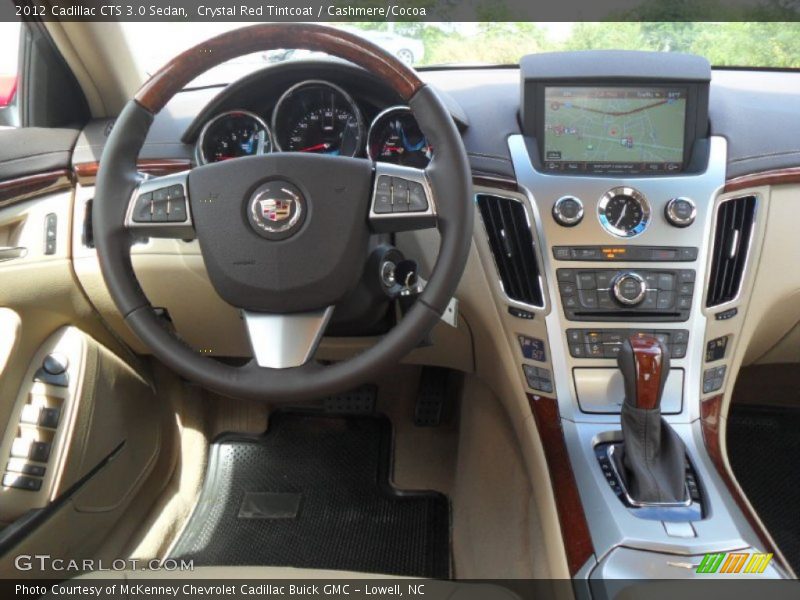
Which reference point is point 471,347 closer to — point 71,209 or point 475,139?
point 475,139

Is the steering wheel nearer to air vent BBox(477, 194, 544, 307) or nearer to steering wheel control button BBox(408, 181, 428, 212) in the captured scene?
steering wheel control button BBox(408, 181, 428, 212)

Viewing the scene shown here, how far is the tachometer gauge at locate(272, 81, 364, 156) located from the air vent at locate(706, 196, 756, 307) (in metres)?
0.82

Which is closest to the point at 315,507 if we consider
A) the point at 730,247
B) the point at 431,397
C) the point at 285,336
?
the point at 431,397

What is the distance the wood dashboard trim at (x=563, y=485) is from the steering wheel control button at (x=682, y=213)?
0.46 m

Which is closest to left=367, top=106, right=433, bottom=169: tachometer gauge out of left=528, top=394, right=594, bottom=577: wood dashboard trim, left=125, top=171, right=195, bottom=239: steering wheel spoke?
left=125, top=171, right=195, bottom=239: steering wheel spoke

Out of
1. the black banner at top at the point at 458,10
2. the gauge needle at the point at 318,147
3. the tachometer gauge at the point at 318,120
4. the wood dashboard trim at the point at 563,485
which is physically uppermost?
the black banner at top at the point at 458,10

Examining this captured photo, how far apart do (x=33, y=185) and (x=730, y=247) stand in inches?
62.4

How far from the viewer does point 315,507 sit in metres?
2.01

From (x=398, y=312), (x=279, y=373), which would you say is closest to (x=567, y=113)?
(x=398, y=312)

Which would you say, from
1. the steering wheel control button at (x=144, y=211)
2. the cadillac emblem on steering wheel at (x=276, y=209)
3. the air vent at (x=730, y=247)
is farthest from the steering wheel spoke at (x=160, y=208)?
the air vent at (x=730, y=247)

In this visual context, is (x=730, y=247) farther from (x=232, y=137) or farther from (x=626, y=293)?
(x=232, y=137)

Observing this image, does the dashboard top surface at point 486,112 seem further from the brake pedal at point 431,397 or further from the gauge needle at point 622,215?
the brake pedal at point 431,397

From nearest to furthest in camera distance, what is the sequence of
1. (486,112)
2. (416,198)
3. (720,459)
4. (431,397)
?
(416,198), (720,459), (486,112), (431,397)

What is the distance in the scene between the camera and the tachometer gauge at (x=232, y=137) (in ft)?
5.25
